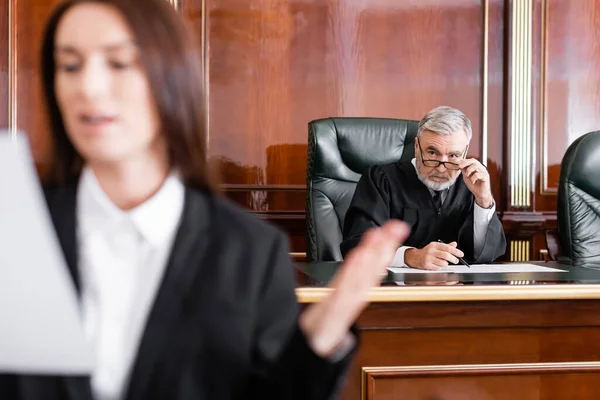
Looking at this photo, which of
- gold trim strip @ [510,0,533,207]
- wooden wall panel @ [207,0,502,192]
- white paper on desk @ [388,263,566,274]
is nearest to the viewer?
white paper on desk @ [388,263,566,274]

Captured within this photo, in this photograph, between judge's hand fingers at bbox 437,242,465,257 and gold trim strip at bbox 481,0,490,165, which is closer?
judge's hand fingers at bbox 437,242,465,257

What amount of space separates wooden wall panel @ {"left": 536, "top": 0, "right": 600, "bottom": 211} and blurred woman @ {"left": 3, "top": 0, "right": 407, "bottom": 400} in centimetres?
374

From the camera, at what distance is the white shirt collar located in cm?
77

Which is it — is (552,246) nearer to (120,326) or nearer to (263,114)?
(263,114)

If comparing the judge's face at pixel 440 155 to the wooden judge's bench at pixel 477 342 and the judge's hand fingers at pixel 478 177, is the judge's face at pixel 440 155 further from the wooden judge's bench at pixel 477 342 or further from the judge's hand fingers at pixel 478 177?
the wooden judge's bench at pixel 477 342

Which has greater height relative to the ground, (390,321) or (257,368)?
(257,368)

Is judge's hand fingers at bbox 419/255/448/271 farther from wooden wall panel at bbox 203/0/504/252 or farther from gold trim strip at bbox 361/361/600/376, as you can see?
wooden wall panel at bbox 203/0/504/252

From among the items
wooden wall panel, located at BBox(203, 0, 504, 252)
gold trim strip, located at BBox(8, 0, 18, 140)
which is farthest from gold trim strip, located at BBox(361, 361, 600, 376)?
gold trim strip, located at BBox(8, 0, 18, 140)

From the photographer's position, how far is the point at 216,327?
2.46 ft

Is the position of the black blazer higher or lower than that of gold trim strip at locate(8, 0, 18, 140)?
lower

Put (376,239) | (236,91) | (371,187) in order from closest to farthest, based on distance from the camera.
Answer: (376,239) → (371,187) → (236,91)

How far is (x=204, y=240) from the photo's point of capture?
0.79m

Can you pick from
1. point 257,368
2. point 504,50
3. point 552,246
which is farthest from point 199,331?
point 504,50

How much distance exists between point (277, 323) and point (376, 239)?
15cm
